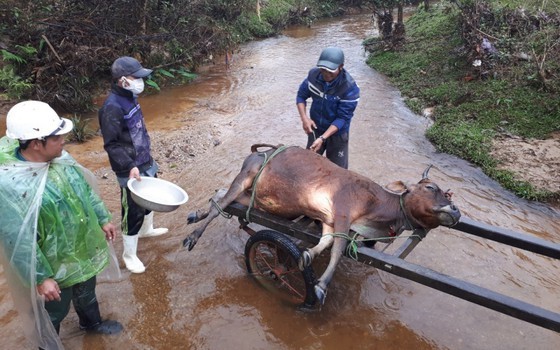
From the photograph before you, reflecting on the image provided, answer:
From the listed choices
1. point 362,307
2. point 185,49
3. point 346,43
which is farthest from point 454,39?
point 362,307

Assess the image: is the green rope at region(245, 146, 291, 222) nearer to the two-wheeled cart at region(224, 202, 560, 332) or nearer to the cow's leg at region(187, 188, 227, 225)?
the two-wheeled cart at region(224, 202, 560, 332)

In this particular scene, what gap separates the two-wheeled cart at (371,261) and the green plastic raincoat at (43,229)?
127 centimetres

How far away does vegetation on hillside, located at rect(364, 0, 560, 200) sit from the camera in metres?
6.58

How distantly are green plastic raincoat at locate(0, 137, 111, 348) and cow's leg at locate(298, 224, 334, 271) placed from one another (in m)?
1.51

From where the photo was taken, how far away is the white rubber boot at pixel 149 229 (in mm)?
4449

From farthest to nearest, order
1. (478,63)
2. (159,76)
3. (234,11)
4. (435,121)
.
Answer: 1. (234,11)
2. (159,76)
3. (478,63)
4. (435,121)

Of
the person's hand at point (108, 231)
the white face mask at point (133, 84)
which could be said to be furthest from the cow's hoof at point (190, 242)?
the white face mask at point (133, 84)

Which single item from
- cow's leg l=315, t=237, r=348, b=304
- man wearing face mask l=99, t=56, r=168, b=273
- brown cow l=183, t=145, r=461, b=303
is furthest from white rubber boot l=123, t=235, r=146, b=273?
cow's leg l=315, t=237, r=348, b=304

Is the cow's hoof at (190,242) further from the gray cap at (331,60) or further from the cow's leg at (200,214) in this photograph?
the gray cap at (331,60)

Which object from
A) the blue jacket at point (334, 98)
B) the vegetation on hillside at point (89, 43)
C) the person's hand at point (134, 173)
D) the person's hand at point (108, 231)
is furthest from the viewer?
the vegetation on hillside at point (89, 43)

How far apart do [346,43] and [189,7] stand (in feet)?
23.2

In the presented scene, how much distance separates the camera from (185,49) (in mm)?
11305

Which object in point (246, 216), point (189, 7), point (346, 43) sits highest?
point (189, 7)

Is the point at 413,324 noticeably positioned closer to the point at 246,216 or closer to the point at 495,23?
the point at 246,216
